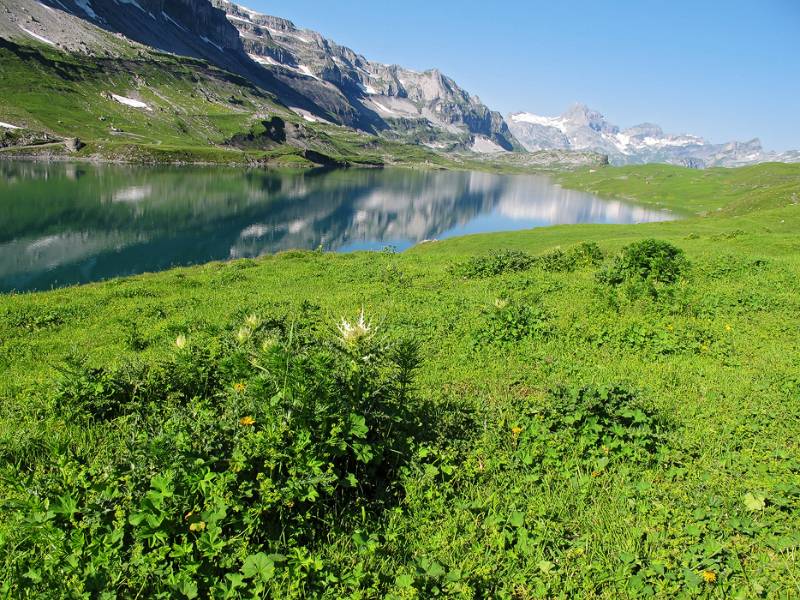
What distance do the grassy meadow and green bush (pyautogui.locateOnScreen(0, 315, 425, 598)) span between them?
3 cm

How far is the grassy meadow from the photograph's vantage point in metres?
4.53

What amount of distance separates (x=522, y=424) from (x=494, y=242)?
138 feet

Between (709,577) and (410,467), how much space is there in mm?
3669

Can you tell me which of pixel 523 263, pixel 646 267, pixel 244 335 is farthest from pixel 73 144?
pixel 244 335

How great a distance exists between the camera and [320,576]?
15.3ft

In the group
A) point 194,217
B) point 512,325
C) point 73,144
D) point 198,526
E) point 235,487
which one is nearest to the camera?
point 198,526

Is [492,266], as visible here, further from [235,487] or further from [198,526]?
[198,526]

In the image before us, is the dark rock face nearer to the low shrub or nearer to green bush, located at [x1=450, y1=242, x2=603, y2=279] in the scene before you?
green bush, located at [x1=450, y1=242, x2=603, y2=279]

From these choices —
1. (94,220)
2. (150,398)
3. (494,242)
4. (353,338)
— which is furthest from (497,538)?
(94,220)

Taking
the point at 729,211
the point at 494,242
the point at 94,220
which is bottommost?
the point at 94,220

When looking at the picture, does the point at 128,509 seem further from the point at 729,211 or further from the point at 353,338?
the point at 729,211

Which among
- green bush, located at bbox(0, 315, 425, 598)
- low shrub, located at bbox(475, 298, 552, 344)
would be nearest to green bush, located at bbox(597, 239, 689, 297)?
low shrub, located at bbox(475, 298, 552, 344)

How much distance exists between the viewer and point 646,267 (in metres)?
19.3

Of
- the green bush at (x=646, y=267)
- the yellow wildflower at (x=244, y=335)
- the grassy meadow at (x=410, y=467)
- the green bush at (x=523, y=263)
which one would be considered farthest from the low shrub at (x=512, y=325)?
the green bush at (x=523, y=263)
